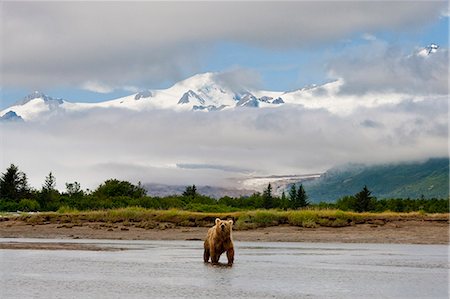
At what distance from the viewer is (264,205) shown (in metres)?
110

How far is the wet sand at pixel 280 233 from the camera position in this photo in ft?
169

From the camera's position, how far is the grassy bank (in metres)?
57.4

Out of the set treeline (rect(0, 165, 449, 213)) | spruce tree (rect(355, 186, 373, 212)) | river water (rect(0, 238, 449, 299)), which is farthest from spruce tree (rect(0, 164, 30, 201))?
river water (rect(0, 238, 449, 299))

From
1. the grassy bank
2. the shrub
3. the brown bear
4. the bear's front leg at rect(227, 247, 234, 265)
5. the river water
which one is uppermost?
the shrub

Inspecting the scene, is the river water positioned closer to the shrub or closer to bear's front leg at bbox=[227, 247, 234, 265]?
bear's front leg at bbox=[227, 247, 234, 265]

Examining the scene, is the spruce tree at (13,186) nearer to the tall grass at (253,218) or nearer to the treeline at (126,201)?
the treeline at (126,201)

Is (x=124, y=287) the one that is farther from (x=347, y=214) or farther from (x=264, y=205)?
(x=264, y=205)

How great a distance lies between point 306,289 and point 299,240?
27649 mm

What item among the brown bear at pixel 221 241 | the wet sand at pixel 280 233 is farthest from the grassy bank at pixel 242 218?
the brown bear at pixel 221 241

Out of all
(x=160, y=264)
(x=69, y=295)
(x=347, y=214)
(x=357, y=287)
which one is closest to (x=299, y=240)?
(x=347, y=214)

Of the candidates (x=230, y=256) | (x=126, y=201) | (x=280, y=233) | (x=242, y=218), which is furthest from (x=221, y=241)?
(x=126, y=201)

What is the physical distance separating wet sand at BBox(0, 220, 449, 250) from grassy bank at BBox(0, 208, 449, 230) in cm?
74

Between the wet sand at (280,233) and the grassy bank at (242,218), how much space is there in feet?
2.42

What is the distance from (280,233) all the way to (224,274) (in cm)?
2680
